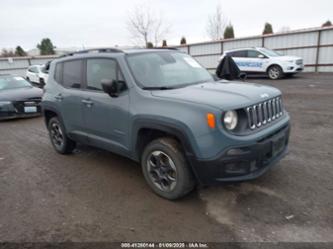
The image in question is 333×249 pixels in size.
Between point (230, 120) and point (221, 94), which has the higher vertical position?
point (221, 94)

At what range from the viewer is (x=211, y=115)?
264 centimetres

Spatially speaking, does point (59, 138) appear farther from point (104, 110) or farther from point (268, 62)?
point (268, 62)

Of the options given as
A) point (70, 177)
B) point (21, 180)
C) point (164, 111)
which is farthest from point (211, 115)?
point (21, 180)

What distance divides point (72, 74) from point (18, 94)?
5.08 metres

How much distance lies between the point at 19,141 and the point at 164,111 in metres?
4.79

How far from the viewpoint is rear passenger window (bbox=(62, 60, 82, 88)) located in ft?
14.0

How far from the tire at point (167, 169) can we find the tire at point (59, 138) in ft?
7.15

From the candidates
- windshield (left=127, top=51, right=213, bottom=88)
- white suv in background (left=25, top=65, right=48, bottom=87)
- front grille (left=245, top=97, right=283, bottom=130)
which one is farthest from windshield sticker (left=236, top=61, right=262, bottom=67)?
white suv in background (left=25, top=65, right=48, bottom=87)

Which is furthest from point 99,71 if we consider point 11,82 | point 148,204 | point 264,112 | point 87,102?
point 11,82

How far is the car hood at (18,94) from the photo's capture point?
8133mm

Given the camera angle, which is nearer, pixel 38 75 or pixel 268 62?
pixel 268 62

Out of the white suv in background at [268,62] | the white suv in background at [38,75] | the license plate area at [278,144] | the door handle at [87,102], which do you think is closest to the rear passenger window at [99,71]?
the door handle at [87,102]

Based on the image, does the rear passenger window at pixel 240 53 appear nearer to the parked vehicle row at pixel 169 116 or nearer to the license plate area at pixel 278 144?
Result: the parked vehicle row at pixel 169 116

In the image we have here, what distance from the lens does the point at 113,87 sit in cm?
336
